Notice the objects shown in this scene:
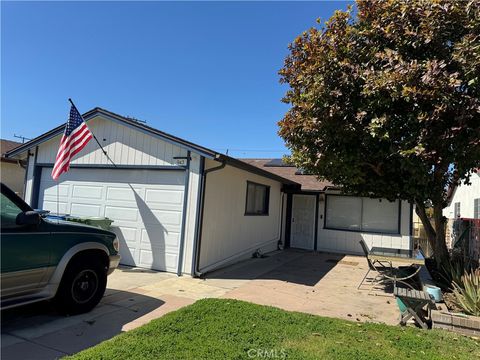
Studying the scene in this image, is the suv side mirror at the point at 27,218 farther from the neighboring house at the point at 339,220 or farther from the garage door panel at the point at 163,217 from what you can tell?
the neighboring house at the point at 339,220

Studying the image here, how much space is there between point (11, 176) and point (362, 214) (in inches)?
695

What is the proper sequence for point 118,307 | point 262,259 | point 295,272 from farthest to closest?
point 262,259
point 295,272
point 118,307

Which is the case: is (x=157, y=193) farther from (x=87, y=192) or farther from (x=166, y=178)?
(x=87, y=192)

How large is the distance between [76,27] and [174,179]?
4740mm

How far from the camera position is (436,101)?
596 cm

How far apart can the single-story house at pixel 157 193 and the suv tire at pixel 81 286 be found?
3054mm

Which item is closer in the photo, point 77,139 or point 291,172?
point 77,139

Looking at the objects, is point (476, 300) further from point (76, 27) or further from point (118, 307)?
point (76, 27)

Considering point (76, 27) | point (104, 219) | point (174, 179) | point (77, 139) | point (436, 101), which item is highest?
point (76, 27)

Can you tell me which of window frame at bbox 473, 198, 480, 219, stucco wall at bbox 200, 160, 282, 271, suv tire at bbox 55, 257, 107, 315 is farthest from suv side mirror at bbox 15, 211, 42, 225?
window frame at bbox 473, 198, 480, 219

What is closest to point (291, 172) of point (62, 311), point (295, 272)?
point (295, 272)

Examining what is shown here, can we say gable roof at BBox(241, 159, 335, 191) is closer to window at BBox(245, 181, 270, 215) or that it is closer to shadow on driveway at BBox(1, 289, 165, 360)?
window at BBox(245, 181, 270, 215)

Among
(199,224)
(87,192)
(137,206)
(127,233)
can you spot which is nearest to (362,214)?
(199,224)

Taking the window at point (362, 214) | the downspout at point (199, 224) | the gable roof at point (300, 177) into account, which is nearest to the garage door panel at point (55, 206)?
the downspout at point (199, 224)
